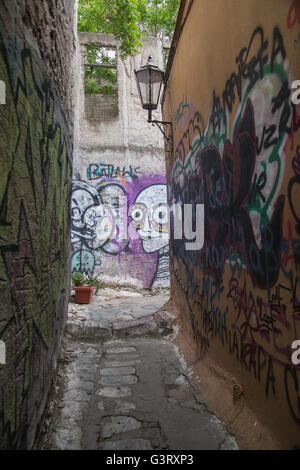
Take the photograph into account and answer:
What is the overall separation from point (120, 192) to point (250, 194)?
288 inches

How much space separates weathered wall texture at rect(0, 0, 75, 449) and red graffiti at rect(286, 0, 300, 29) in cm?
127

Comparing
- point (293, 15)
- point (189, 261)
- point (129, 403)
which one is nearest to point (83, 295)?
point (189, 261)

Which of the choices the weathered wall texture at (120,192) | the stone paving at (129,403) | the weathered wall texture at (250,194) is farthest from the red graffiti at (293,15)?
the weathered wall texture at (120,192)

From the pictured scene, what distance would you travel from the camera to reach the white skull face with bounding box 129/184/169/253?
9.38 m

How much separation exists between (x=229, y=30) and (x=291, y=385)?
2381 mm

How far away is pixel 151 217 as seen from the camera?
31.1 ft

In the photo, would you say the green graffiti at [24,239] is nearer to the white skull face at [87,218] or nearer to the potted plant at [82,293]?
the potted plant at [82,293]

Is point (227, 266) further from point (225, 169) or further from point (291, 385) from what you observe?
point (291, 385)

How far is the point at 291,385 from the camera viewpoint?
169 cm

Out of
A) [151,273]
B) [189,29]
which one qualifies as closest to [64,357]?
[189,29]

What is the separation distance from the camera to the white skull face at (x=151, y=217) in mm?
9383

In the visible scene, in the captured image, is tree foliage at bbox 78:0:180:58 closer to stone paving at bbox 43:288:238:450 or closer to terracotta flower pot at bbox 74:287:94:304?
terracotta flower pot at bbox 74:287:94:304

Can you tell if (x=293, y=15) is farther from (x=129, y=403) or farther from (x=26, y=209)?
(x=129, y=403)

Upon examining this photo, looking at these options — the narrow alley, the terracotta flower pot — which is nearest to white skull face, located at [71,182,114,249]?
the terracotta flower pot
